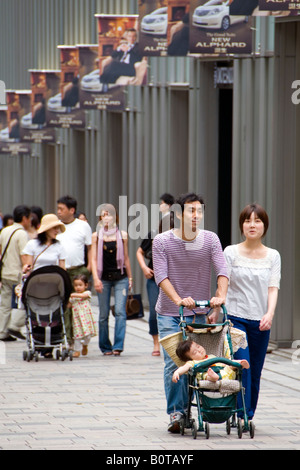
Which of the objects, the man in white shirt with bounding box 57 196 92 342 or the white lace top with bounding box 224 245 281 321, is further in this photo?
the man in white shirt with bounding box 57 196 92 342

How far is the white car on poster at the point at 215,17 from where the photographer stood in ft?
47.7

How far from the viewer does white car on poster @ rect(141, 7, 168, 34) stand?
16.9 m

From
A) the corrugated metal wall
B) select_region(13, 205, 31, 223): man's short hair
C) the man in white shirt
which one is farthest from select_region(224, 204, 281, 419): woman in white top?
select_region(13, 205, 31, 223): man's short hair

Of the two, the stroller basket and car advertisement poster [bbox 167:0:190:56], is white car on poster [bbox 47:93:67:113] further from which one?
the stroller basket

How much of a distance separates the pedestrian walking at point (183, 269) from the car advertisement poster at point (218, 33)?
5.71 metres

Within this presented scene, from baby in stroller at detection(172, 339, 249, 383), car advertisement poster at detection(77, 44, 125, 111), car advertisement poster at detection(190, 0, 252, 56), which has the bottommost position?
baby in stroller at detection(172, 339, 249, 383)

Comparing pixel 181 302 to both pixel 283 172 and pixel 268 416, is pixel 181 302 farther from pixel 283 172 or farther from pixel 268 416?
pixel 283 172

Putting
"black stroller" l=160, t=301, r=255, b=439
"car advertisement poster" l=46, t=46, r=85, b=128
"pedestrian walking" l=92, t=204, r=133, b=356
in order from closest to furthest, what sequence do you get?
"black stroller" l=160, t=301, r=255, b=439, "pedestrian walking" l=92, t=204, r=133, b=356, "car advertisement poster" l=46, t=46, r=85, b=128

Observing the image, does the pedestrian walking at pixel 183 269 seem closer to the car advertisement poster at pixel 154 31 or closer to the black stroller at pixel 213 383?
the black stroller at pixel 213 383

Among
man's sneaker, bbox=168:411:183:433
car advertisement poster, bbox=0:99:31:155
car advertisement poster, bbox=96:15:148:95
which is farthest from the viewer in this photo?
car advertisement poster, bbox=0:99:31:155

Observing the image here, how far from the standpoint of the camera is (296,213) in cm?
1445

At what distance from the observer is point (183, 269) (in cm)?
914

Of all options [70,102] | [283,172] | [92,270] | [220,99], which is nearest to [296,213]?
[283,172]

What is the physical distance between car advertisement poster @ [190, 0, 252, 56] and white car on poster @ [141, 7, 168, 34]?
7.24ft
